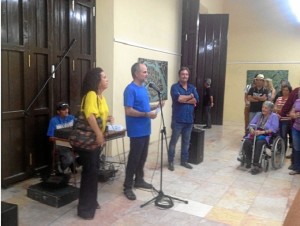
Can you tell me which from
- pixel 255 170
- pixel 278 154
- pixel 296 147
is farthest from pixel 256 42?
pixel 255 170

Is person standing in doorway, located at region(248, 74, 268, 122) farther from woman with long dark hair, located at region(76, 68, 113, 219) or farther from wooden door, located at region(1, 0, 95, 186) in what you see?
woman with long dark hair, located at region(76, 68, 113, 219)

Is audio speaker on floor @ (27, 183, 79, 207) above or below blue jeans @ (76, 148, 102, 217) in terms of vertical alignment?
below

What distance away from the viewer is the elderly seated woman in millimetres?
4344

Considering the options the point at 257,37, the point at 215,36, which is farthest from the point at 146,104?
the point at 257,37

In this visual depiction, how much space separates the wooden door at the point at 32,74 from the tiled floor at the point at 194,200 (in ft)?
1.23

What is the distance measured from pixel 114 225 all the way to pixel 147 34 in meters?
3.80

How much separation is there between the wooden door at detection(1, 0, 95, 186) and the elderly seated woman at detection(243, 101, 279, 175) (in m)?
2.57

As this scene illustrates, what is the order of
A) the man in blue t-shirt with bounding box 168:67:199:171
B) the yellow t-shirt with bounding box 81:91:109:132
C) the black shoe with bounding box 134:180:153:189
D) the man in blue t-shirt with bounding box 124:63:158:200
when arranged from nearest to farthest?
1. the yellow t-shirt with bounding box 81:91:109:132
2. the man in blue t-shirt with bounding box 124:63:158:200
3. the black shoe with bounding box 134:180:153:189
4. the man in blue t-shirt with bounding box 168:67:199:171

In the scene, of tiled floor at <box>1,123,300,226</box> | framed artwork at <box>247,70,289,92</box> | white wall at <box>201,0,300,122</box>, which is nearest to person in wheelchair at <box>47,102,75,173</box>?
tiled floor at <box>1,123,300,226</box>

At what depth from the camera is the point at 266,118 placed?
176 inches

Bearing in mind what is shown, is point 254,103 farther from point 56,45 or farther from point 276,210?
point 56,45

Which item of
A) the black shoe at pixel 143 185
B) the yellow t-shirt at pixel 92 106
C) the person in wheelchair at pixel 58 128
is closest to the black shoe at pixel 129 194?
the black shoe at pixel 143 185

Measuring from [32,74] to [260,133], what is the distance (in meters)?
3.10

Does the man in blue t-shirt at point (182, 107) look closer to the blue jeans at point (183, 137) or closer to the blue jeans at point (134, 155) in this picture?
the blue jeans at point (183, 137)
